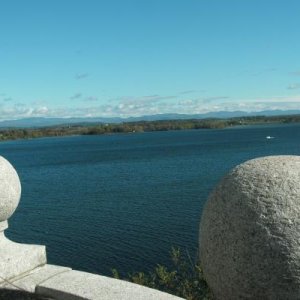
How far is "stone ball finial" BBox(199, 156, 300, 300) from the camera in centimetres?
406

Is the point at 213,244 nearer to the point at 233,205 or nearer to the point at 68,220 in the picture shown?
the point at 233,205

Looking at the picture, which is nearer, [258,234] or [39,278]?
[258,234]

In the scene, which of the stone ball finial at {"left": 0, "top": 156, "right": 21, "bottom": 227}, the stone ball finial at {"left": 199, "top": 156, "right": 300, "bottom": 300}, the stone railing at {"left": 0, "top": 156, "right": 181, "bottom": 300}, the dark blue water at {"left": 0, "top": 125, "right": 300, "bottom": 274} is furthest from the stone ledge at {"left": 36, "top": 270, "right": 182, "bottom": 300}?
the dark blue water at {"left": 0, "top": 125, "right": 300, "bottom": 274}

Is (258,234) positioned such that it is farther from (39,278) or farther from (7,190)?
(7,190)

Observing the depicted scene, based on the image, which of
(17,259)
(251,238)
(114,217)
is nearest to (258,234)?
(251,238)

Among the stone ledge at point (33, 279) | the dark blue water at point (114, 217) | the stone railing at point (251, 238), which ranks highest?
the stone railing at point (251, 238)

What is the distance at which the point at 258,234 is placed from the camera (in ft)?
13.4

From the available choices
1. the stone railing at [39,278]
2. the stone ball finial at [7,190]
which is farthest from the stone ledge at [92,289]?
the stone ball finial at [7,190]

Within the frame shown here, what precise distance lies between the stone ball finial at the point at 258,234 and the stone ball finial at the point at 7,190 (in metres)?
2.25

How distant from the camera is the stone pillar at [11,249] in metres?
5.30

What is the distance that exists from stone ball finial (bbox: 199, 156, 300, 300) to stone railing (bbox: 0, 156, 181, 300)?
70cm

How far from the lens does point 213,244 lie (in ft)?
14.3

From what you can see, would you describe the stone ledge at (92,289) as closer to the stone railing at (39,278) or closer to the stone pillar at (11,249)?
the stone railing at (39,278)

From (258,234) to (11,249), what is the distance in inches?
107
